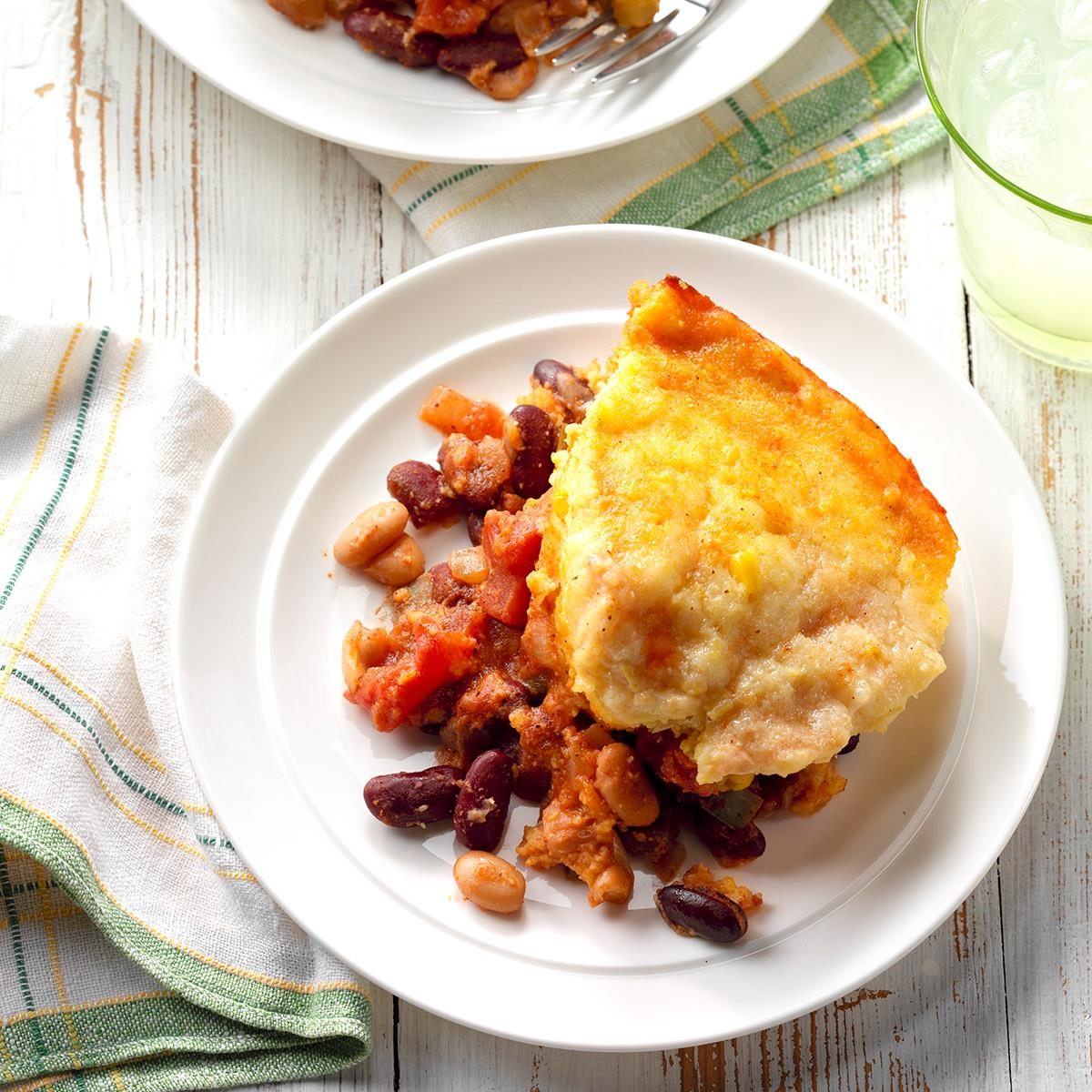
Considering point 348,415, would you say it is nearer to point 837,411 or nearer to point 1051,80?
point 837,411

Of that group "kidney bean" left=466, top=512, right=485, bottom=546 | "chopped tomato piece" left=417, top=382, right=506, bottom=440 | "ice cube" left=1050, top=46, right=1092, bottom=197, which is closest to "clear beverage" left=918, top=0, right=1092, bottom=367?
"ice cube" left=1050, top=46, right=1092, bottom=197

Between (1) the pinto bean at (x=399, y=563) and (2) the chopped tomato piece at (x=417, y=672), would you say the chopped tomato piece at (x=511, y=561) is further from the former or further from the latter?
(1) the pinto bean at (x=399, y=563)

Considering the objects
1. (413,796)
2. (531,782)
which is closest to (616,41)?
(531,782)

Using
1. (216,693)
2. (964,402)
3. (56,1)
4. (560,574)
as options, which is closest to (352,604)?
(216,693)

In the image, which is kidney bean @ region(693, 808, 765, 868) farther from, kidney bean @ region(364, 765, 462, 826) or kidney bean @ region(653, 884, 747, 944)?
kidney bean @ region(364, 765, 462, 826)

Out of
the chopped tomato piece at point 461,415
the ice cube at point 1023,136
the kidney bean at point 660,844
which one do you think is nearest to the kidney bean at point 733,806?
the kidney bean at point 660,844

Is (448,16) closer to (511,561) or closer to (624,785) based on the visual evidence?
(511,561)
